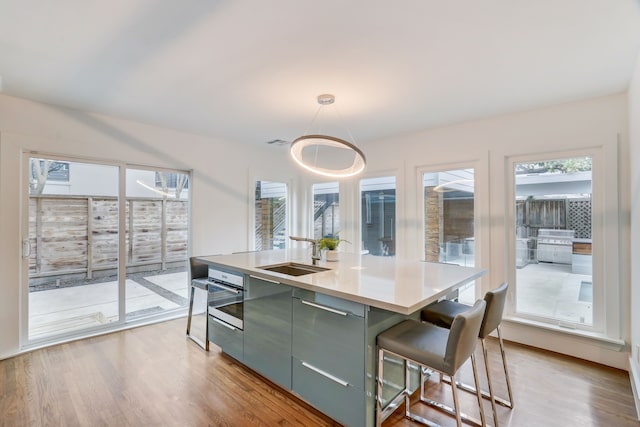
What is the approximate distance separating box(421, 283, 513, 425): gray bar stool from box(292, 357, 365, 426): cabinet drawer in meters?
0.81

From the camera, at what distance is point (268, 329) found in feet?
7.63

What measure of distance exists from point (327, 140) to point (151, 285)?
3.16 m

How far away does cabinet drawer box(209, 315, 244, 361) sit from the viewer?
8.58 feet

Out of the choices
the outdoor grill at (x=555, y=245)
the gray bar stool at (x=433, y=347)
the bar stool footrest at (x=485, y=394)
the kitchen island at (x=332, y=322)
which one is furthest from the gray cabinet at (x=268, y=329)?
the outdoor grill at (x=555, y=245)

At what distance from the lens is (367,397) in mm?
1724

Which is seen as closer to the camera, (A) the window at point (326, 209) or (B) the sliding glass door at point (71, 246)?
(B) the sliding glass door at point (71, 246)

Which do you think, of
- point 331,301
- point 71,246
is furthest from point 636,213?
point 71,246

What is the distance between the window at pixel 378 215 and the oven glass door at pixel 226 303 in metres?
2.49

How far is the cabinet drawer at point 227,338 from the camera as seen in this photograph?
103 inches

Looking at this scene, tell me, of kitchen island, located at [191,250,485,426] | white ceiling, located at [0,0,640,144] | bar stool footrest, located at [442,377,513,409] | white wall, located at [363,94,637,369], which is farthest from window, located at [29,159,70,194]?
bar stool footrest, located at [442,377,513,409]

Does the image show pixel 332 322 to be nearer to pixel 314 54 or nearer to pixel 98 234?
pixel 314 54

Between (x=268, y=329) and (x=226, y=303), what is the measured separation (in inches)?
25.2

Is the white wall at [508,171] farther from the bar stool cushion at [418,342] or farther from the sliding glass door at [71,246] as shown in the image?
the sliding glass door at [71,246]

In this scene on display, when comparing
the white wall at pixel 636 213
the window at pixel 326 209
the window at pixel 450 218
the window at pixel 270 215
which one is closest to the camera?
the white wall at pixel 636 213
